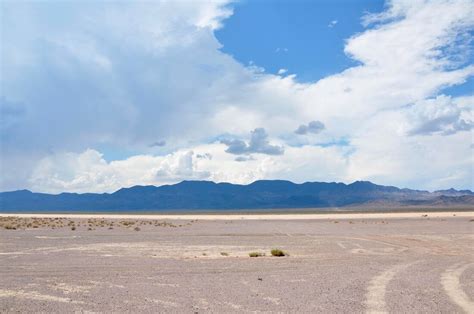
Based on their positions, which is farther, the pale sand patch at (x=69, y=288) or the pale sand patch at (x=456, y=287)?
the pale sand patch at (x=69, y=288)

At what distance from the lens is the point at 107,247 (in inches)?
1194

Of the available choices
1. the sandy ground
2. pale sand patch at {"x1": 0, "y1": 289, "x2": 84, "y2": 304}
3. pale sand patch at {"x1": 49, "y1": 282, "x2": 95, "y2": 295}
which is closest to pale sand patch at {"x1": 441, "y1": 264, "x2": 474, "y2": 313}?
the sandy ground

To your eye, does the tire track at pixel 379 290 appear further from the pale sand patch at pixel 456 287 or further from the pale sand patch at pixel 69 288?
the pale sand patch at pixel 69 288

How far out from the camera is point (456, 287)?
15.2 m

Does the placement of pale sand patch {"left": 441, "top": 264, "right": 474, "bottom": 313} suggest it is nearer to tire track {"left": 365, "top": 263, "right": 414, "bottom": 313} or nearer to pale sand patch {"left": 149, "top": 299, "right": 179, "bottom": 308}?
tire track {"left": 365, "top": 263, "right": 414, "bottom": 313}

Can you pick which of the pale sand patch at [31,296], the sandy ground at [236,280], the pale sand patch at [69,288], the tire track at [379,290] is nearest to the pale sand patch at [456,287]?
the sandy ground at [236,280]


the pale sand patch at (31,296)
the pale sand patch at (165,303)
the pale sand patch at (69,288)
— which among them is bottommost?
the pale sand patch at (165,303)

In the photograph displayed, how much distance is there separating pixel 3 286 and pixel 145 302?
5688 millimetres

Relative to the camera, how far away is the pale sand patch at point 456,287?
12624 millimetres

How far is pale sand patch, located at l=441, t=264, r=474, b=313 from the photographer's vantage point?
12.6m

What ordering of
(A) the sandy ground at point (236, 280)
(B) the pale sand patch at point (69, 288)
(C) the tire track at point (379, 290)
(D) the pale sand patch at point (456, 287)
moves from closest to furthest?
(C) the tire track at point (379, 290) → (D) the pale sand patch at point (456, 287) → (A) the sandy ground at point (236, 280) → (B) the pale sand patch at point (69, 288)

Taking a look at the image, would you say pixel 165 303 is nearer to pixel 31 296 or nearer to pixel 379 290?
pixel 31 296

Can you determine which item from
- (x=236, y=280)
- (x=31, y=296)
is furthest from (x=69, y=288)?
(x=236, y=280)

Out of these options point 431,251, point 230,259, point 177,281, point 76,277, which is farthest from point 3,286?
point 431,251
